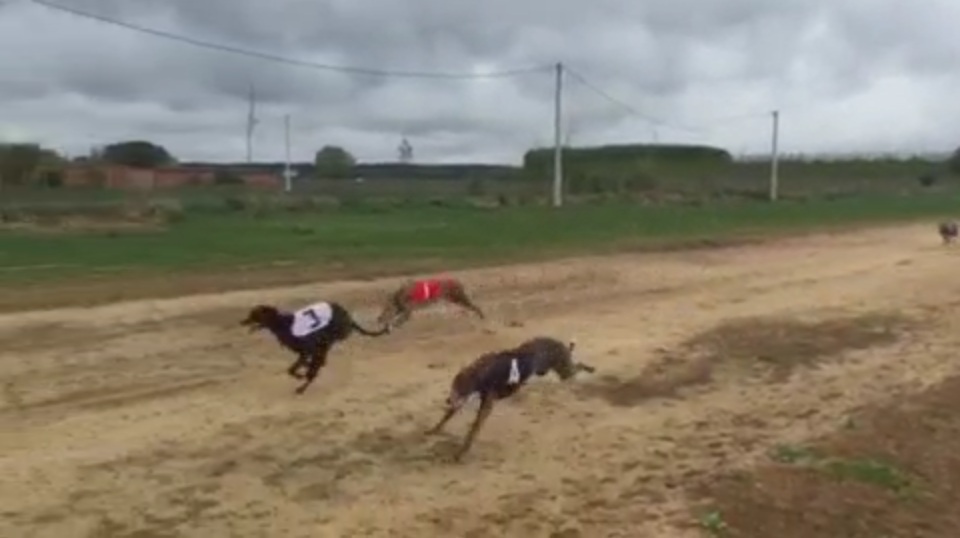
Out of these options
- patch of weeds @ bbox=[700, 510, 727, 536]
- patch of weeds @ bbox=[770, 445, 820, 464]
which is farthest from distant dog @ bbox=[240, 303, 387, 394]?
patch of weeds @ bbox=[700, 510, 727, 536]

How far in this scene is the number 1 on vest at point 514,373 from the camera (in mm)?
8680

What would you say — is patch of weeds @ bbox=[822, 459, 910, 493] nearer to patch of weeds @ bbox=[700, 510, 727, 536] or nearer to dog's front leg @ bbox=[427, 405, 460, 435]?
patch of weeds @ bbox=[700, 510, 727, 536]

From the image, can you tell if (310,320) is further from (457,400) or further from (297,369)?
(457,400)

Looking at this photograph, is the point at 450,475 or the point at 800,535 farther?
the point at 450,475

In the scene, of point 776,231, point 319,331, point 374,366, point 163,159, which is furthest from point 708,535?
point 163,159

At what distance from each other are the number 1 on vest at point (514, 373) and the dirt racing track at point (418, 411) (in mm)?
517

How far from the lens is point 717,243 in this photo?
102 ft

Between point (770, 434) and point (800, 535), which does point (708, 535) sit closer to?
point (800, 535)

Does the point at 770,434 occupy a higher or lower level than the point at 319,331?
lower

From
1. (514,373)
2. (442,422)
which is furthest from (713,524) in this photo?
(442,422)

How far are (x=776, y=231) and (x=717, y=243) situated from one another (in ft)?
23.0

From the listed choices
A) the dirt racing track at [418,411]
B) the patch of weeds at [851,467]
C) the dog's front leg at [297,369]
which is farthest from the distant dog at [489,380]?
the dog's front leg at [297,369]

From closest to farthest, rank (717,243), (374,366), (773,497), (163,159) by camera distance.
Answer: (773,497), (374,366), (717,243), (163,159)

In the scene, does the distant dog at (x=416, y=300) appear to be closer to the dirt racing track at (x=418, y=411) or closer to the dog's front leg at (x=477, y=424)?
the dirt racing track at (x=418, y=411)
